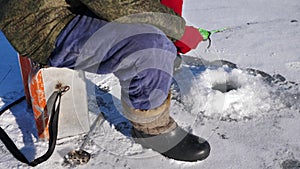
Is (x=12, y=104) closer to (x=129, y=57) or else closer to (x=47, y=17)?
(x=47, y=17)

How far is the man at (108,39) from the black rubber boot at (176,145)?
14cm

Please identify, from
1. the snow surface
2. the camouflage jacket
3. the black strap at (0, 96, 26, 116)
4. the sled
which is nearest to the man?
the camouflage jacket

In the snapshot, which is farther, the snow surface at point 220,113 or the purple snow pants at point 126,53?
the snow surface at point 220,113

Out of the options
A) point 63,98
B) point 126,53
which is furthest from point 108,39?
point 63,98

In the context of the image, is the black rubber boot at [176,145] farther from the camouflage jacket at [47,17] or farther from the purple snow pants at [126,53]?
the camouflage jacket at [47,17]

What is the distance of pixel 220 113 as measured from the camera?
1.72 meters

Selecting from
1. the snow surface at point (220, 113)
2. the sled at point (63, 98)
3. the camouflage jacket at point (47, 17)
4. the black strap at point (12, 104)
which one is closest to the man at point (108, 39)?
the camouflage jacket at point (47, 17)

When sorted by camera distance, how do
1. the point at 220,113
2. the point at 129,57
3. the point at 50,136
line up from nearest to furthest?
the point at 129,57, the point at 50,136, the point at 220,113

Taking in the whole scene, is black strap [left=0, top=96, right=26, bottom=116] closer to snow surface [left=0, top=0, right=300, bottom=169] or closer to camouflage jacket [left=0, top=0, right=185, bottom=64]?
snow surface [left=0, top=0, right=300, bottom=169]

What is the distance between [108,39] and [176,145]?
19.6 inches

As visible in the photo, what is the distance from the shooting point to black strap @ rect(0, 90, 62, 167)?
1.42 m

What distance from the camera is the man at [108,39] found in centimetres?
126

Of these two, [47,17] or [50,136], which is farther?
[50,136]

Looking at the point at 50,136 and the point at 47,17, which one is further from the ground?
the point at 47,17
